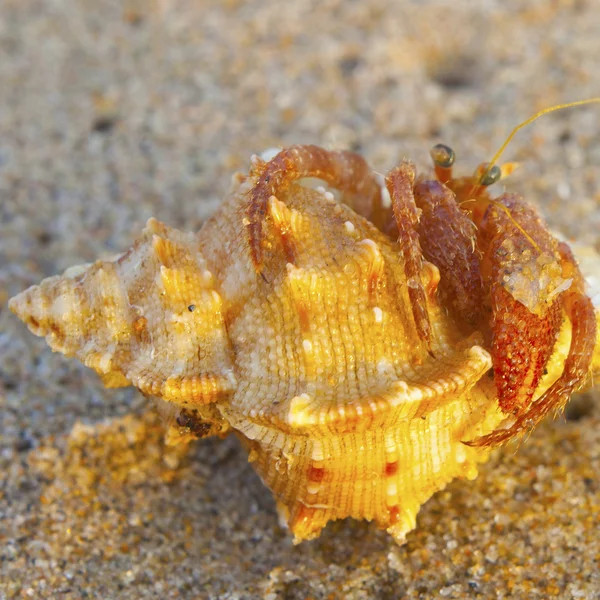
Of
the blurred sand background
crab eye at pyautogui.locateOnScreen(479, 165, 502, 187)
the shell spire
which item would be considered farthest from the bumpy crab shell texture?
crab eye at pyautogui.locateOnScreen(479, 165, 502, 187)

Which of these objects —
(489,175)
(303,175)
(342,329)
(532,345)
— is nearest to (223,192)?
(303,175)

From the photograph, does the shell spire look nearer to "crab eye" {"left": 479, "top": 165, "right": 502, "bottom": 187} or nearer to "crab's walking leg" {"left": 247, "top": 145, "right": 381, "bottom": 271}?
"crab's walking leg" {"left": 247, "top": 145, "right": 381, "bottom": 271}

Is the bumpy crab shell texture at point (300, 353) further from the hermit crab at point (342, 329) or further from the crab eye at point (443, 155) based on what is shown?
the crab eye at point (443, 155)

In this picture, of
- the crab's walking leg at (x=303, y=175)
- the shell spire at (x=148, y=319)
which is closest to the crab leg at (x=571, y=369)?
the crab's walking leg at (x=303, y=175)

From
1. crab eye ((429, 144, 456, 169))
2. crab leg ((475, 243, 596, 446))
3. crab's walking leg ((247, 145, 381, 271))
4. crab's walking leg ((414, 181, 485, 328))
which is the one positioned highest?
crab eye ((429, 144, 456, 169))

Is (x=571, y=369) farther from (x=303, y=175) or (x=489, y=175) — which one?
(x=303, y=175)

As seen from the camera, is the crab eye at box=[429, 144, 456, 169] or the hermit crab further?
the crab eye at box=[429, 144, 456, 169]

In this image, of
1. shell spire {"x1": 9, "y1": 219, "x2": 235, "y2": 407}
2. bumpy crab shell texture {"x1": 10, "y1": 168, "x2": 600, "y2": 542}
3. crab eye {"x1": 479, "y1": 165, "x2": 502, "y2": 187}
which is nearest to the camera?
bumpy crab shell texture {"x1": 10, "y1": 168, "x2": 600, "y2": 542}
